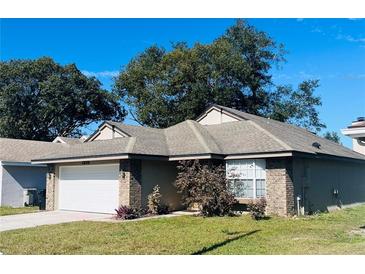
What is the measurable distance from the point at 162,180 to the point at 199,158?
226 centimetres

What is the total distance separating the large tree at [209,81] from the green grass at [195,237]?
72.2ft

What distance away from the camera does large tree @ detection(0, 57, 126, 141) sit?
44.9 meters

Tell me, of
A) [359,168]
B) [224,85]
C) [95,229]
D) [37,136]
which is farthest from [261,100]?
[95,229]

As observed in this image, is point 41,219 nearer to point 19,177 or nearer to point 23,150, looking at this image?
point 19,177

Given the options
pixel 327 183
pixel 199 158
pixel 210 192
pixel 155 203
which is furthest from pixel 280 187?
pixel 155 203

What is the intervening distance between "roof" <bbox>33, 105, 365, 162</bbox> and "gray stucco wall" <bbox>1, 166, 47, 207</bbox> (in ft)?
14.2

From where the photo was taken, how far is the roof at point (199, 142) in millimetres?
17359

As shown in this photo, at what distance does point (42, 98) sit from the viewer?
46031mm

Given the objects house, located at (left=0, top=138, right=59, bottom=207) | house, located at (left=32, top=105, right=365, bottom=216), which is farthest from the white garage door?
house, located at (left=0, top=138, right=59, bottom=207)

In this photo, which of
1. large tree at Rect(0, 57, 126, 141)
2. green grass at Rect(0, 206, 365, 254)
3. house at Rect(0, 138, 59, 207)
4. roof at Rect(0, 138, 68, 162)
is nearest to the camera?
green grass at Rect(0, 206, 365, 254)

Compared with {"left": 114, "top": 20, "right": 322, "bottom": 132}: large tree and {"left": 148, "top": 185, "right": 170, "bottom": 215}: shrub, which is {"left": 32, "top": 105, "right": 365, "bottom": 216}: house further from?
{"left": 114, "top": 20, "right": 322, "bottom": 132}: large tree

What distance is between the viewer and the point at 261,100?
39594 millimetres

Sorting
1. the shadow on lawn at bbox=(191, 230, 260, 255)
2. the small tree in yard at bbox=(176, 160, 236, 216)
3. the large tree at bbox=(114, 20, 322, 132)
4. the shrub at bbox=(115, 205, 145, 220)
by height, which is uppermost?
the large tree at bbox=(114, 20, 322, 132)

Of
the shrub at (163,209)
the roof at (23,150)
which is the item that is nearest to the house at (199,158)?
the shrub at (163,209)
